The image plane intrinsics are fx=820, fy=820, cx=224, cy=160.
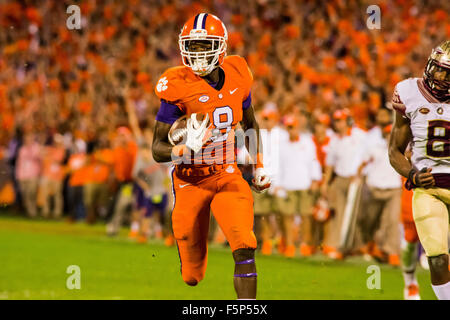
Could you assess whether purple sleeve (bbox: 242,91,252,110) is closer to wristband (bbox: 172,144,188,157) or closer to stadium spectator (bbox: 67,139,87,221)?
wristband (bbox: 172,144,188,157)

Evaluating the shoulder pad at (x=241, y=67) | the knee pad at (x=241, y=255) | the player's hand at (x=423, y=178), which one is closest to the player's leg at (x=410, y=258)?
the player's hand at (x=423, y=178)

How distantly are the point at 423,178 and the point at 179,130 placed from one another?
1.56 metres

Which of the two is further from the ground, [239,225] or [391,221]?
[239,225]

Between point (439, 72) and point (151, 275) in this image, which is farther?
point (151, 275)

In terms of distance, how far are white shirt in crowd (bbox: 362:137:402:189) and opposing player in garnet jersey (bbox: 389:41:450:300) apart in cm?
402

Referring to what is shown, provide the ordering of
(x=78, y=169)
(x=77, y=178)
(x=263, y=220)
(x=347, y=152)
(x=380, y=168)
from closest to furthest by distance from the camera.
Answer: (x=380, y=168), (x=347, y=152), (x=263, y=220), (x=77, y=178), (x=78, y=169)

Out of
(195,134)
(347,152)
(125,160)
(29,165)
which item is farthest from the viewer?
(29,165)

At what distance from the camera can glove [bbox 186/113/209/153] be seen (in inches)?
189

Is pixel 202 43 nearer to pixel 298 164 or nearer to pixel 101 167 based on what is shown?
pixel 298 164

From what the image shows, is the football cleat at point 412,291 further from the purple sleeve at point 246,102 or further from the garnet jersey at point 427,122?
the purple sleeve at point 246,102

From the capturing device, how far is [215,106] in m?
5.09

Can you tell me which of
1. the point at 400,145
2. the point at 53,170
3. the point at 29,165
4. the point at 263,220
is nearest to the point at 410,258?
the point at 400,145

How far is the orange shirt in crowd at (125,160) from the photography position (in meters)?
12.6

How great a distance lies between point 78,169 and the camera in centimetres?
1501
